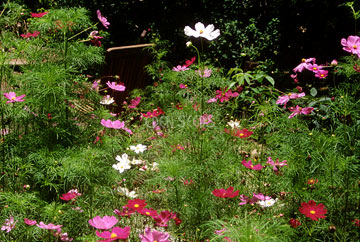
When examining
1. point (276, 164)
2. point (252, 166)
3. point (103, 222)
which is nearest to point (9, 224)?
point (103, 222)

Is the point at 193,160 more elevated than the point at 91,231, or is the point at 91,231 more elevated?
the point at 193,160

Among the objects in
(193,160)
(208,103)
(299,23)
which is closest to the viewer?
(193,160)

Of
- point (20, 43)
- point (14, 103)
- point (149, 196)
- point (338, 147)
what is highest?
point (20, 43)

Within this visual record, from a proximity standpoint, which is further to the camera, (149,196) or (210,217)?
(149,196)

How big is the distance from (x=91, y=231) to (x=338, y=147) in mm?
1284

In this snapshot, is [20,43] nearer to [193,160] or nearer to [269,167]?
[193,160]

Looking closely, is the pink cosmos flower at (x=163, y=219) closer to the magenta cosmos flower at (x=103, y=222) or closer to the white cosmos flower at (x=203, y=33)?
the magenta cosmos flower at (x=103, y=222)

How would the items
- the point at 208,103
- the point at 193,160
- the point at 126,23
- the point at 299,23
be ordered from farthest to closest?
the point at 126,23, the point at 299,23, the point at 208,103, the point at 193,160

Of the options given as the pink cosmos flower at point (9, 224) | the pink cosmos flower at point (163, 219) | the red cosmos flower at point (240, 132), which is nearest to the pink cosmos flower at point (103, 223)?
the pink cosmos flower at point (163, 219)

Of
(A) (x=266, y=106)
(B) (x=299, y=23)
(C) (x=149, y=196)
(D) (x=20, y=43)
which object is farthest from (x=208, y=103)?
(B) (x=299, y=23)

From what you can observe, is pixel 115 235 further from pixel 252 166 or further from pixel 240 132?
pixel 240 132

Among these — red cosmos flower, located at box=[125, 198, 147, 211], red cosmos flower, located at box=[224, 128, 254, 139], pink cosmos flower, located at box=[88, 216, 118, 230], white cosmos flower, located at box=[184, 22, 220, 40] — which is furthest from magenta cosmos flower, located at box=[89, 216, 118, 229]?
white cosmos flower, located at box=[184, 22, 220, 40]

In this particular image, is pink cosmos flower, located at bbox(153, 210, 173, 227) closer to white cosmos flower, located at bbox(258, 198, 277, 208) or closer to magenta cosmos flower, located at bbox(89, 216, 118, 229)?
magenta cosmos flower, located at bbox(89, 216, 118, 229)

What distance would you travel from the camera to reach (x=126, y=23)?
5.31 meters
